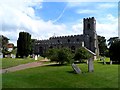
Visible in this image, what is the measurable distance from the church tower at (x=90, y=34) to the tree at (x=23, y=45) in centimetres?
2896

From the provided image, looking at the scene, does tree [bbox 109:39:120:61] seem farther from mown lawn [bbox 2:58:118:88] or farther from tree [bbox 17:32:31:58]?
tree [bbox 17:32:31:58]

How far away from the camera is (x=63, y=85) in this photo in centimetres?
1556

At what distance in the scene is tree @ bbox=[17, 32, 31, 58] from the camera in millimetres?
65500

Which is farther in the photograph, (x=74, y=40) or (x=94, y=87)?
(x=74, y=40)

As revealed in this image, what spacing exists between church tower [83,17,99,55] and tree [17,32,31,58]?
2896 centimetres

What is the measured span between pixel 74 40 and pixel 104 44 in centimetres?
2211

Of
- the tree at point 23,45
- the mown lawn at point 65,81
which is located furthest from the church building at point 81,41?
the mown lawn at point 65,81

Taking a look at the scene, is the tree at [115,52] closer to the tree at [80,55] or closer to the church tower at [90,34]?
the tree at [80,55]

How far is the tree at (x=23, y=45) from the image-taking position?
65500 mm

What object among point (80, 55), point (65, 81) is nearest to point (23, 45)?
point (80, 55)

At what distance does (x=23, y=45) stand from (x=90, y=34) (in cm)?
3330

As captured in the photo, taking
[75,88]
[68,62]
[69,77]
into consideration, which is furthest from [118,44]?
[75,88]

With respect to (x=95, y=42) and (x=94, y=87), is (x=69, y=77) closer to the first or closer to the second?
(x=94, y=87)

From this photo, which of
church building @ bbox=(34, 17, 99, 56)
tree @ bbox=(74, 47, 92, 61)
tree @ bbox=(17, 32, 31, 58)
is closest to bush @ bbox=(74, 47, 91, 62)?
tree @ bbox=(74, 47, 92, 61)
